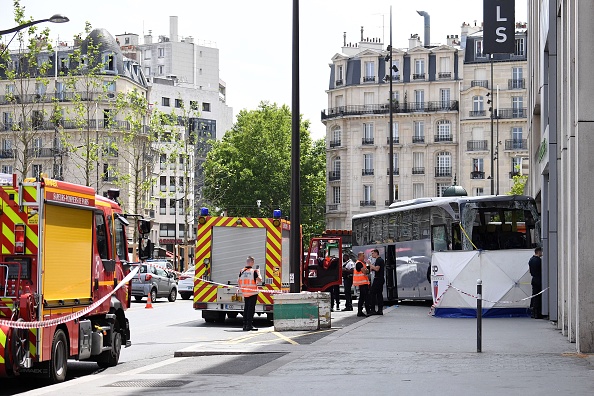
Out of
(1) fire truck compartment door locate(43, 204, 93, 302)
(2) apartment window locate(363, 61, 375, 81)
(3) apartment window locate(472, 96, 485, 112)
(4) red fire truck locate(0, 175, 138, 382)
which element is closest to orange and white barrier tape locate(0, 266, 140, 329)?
(4) red fire truck locate(0, 175, 138, 382)

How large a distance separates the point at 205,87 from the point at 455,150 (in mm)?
45224

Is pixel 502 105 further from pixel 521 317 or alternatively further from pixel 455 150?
pixel 521 317

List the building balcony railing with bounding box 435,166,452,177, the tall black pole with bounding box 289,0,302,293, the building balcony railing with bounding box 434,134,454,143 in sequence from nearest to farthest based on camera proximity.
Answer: the tall black pole with bounding box 289,0,302,293, the building balcony railing with bounding box 435,166,452,177, the building balcony railing with bounding box 434,134,454,143

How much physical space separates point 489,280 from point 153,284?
1919 cm

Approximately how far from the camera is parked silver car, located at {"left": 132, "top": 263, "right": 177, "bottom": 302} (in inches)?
1732

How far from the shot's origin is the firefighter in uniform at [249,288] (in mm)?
25312

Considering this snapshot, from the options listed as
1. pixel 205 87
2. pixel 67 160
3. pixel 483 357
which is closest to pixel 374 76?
pixel 67 160

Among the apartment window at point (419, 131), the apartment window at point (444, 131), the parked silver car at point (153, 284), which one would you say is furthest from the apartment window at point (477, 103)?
the parked silver car at point (153, 284)

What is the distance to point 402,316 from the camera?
3053cm

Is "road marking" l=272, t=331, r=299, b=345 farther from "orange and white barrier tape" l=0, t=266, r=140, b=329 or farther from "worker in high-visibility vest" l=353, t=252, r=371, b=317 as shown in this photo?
"worker in high-visibility vest" l=353, t=252, r=371, b=317

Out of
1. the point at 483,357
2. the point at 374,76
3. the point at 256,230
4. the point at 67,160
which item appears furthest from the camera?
the point at 374,76

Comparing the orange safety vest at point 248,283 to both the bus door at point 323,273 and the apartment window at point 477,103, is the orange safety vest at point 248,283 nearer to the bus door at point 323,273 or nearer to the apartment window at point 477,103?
the bus door at point 323,273

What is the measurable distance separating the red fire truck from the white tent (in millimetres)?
12832

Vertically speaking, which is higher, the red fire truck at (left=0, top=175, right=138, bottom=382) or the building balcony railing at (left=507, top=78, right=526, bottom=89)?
the building balcony railing at (left=507, top=78, right=526, bottom=89)
